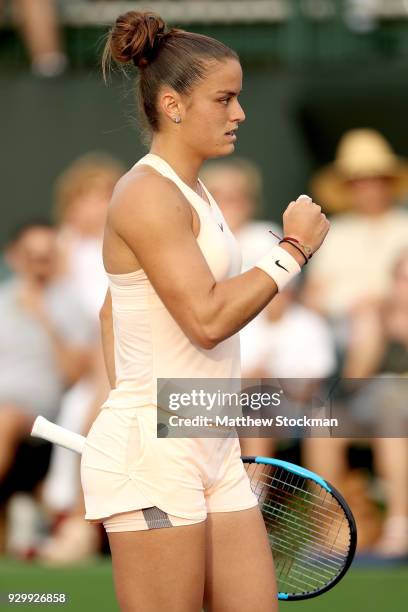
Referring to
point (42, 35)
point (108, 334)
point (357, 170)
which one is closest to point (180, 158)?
point (108, 334)

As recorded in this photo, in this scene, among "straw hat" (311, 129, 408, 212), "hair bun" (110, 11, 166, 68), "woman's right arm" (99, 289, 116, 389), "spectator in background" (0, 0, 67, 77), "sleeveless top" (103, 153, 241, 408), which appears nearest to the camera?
"sleeveless top" (103, 153, 241, 408)

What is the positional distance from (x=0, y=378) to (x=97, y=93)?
2043 millimetres

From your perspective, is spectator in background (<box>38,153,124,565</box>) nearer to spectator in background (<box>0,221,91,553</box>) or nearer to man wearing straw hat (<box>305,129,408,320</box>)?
spectator in background (<box>0,221,91,553</box>)

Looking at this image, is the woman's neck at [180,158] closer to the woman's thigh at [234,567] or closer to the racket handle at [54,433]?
the racket handle at [54,433]

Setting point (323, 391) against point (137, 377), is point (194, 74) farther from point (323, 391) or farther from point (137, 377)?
point (323, 391)

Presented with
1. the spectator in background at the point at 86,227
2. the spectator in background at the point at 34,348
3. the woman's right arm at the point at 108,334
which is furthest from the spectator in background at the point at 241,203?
the woman's right arm at the point at 108,334

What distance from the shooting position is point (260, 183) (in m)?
6.99

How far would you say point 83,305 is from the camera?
240 inches

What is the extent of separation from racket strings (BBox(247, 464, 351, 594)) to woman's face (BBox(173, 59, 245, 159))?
83 cm

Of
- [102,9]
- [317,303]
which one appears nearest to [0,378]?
A: [317,303]

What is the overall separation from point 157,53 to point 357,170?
12.6ft

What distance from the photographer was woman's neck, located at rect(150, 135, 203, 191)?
276 centimetres

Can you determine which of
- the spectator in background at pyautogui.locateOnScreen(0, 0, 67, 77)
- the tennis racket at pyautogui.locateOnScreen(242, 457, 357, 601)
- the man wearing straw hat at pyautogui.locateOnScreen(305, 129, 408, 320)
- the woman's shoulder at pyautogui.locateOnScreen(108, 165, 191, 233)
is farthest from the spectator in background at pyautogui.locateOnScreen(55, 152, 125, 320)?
the woman's shoulder at pyautogui.locateOnScreen(108, 165, 191, 233)

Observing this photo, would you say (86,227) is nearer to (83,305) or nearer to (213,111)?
(83,305)
